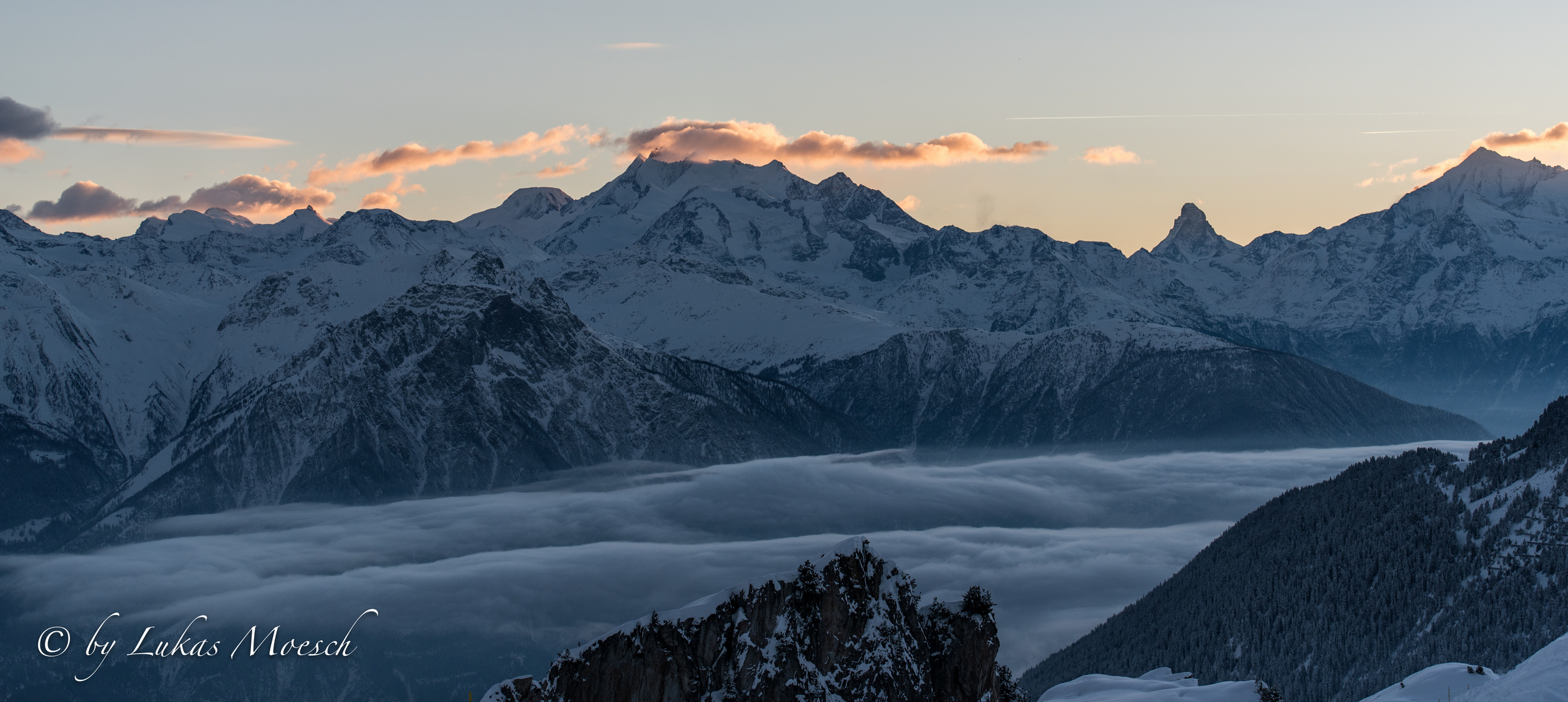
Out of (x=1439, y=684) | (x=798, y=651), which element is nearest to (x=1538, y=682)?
(x=1439, y=684)

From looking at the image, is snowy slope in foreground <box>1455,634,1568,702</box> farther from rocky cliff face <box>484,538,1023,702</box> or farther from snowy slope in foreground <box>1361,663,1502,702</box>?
rocky cliff face <box>484,538,1023,702</box>

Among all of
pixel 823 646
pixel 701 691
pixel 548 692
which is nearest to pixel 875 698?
pixel 823 646

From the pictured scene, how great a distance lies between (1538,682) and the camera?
4609 inches

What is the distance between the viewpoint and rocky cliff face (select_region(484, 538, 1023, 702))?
133375 millimetres

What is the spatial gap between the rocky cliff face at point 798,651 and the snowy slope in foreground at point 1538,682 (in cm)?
4121

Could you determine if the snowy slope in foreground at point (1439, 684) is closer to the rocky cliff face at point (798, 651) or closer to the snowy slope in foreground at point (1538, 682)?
the snowy slope in foreground at point (1538, 682)

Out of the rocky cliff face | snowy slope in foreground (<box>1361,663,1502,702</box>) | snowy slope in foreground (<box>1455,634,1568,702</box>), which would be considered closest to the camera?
→ snowy slope in foreground (<box>1455,634,1568,702</box>)

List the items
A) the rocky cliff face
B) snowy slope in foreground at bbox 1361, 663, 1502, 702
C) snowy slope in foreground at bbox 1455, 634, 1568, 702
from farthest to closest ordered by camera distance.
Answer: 1. snowy slope in foreground at bbox 1361, 663, 1502, 702
2. the rocky cliff face
3. snowy slope in foreground at bbox 1455, 634, 1568, 702

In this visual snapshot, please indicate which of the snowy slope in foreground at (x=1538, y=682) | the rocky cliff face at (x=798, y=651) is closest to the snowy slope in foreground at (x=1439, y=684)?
the snowy slope in foreground at (x=1538, y=682)

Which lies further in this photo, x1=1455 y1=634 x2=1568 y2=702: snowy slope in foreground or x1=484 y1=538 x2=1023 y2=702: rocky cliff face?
x1=484 y1=538 x2=1023 y2=702: rocky cliff face

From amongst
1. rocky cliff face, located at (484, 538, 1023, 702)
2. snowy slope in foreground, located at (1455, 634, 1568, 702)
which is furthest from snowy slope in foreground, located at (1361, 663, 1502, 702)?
rocky cliff face, located at (484, 538, 1023, 702)

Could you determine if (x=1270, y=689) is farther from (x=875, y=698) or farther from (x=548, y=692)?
(x=548, y=692)

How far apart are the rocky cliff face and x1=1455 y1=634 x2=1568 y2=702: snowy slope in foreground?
135 feet

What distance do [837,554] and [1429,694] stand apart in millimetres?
70735
